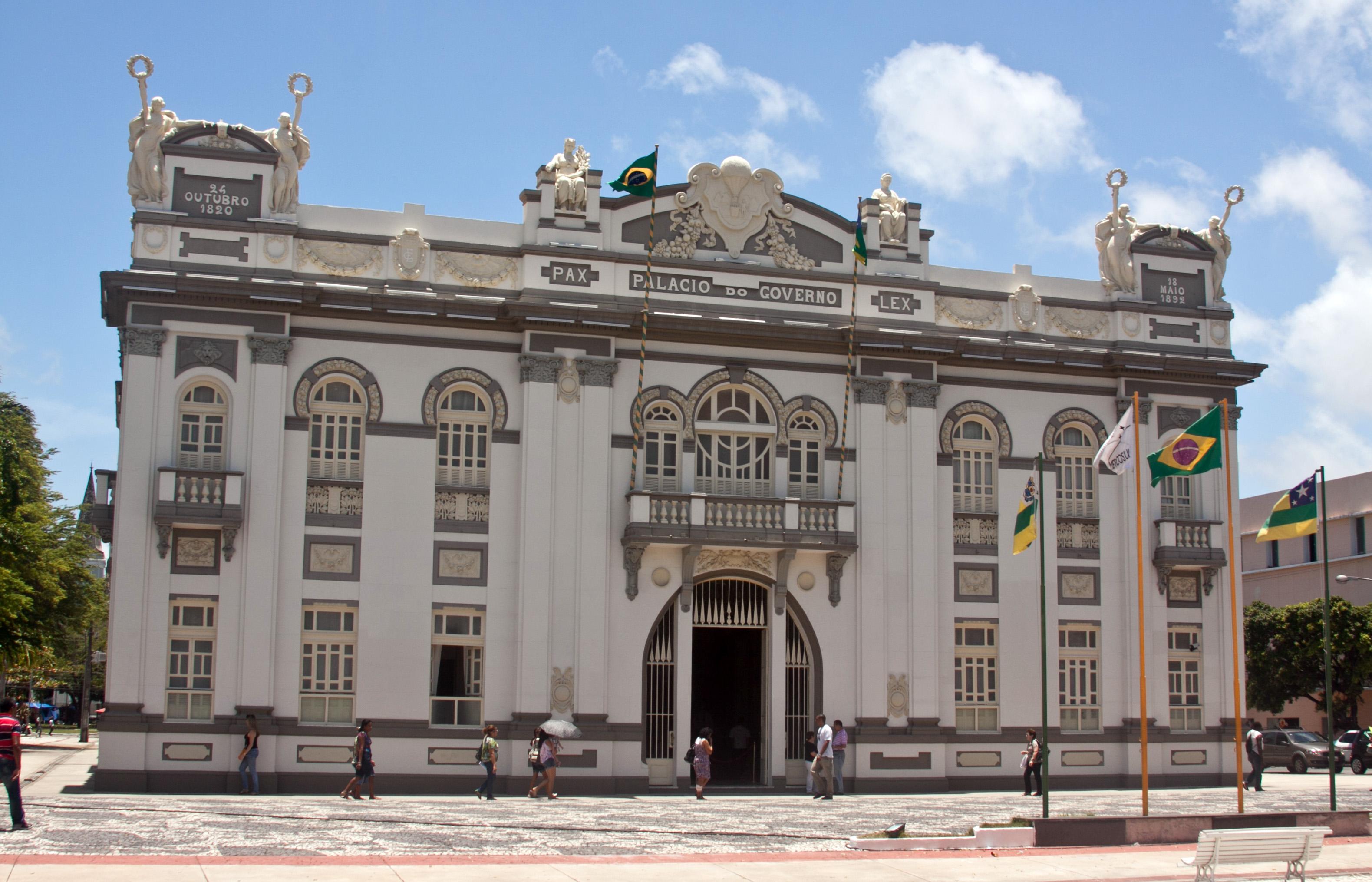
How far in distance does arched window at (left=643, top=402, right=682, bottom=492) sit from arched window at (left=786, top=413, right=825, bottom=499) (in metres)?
2.79

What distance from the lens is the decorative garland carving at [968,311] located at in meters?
35.5

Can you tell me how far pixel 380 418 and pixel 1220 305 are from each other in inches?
902

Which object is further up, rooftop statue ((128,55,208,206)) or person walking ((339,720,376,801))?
rooftop statue ((128,55,208,206))

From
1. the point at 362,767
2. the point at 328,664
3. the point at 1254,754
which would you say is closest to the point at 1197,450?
the point at 1254,754

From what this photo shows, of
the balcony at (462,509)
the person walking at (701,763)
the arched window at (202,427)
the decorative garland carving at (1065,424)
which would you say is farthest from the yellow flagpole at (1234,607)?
the arched window at (202,427)

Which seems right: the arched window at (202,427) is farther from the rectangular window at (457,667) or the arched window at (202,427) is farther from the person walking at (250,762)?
the rectangular window at (457,667)

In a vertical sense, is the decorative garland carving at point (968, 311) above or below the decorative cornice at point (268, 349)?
above

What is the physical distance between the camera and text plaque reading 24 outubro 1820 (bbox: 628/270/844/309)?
3325 centimetres

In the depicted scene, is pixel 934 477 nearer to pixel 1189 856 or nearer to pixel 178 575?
pixel 1189 856

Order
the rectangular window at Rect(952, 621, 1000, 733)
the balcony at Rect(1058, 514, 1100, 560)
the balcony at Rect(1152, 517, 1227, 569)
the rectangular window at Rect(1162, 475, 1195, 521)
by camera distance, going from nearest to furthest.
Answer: the rectangular window at Rect(952, 621, 1000, 733), the balcony at Rect(1152, 517, 1227, 569), the balcony at Rect(1058, 514, 1100, 560), the rectangular window at Rect(1162, 475, 1195, 521)

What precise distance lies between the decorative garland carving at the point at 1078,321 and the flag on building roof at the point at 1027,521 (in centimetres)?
967

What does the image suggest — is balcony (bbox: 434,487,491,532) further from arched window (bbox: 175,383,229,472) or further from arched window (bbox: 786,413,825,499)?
arched window (bbox: 786,413,825,499)

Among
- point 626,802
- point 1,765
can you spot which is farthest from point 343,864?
point 626,802

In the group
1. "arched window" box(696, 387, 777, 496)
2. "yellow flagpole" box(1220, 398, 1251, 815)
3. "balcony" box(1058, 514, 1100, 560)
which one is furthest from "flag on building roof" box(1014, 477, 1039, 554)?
"balcony" box(1058, 514, 1100, 560)
